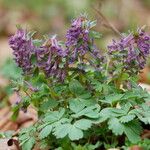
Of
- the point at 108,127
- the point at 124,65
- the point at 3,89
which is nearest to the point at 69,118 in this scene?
the point at 108,127

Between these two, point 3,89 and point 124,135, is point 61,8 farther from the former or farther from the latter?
point 124,135

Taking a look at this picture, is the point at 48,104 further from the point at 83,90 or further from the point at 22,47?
the point at 22,47

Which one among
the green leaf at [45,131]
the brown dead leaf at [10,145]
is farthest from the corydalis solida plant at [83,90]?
the brown dead leaf at [10,145]

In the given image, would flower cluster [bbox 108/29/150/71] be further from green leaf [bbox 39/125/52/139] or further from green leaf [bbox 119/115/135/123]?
green leaf [bbox 39/125/52/139]

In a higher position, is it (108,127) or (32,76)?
(32,76)

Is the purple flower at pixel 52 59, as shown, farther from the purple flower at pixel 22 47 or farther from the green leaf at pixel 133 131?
the green leaf at pixel 133 131

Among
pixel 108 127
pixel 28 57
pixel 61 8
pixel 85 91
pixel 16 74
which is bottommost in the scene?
pixel 108 127
